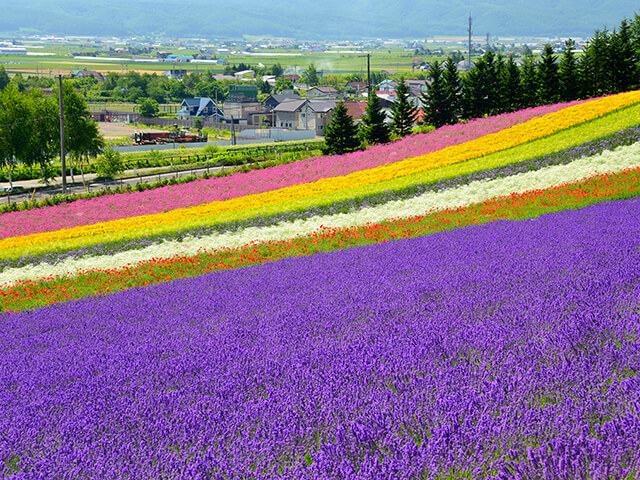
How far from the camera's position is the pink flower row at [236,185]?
3394 cm

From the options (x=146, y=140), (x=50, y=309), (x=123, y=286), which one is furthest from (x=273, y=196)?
(x=146, y=140)

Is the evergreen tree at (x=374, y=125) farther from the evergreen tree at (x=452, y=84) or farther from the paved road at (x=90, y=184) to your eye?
the paved road at (x=90, y=184)

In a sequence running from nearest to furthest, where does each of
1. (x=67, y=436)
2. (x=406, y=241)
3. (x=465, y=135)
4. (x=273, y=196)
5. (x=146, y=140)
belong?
1. (x=67, y=436)
2. (x=406, y=241)
3. (x=273, y=196)
4. (x=465, y=135)
5. (x=146, y=140)

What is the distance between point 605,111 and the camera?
32.6 meters

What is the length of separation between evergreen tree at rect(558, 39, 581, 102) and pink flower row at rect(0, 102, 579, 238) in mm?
8969

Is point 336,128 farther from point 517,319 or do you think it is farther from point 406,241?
point 517,319

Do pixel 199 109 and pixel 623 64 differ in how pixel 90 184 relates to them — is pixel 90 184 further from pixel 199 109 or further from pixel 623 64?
pixel 199 109

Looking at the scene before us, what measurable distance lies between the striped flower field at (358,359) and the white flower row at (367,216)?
2.22m

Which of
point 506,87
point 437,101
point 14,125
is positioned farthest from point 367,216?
point 14,125

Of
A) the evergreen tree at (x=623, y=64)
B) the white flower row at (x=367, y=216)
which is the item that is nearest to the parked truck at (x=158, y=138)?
the evergreen tree at (x=623, y=64)

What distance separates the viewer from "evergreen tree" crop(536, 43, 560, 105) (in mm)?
49469

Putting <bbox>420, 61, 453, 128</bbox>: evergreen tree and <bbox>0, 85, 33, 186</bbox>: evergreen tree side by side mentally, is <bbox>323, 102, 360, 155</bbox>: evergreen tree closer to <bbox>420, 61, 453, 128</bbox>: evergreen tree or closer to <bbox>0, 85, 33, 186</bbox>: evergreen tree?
<bbox>420, 61, 453, 128</bbox>: evergreen tree

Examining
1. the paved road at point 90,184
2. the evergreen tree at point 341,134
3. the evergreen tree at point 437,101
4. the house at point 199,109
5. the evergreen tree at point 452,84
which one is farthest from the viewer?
the house at point 199,109

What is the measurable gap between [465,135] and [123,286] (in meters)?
31.0
